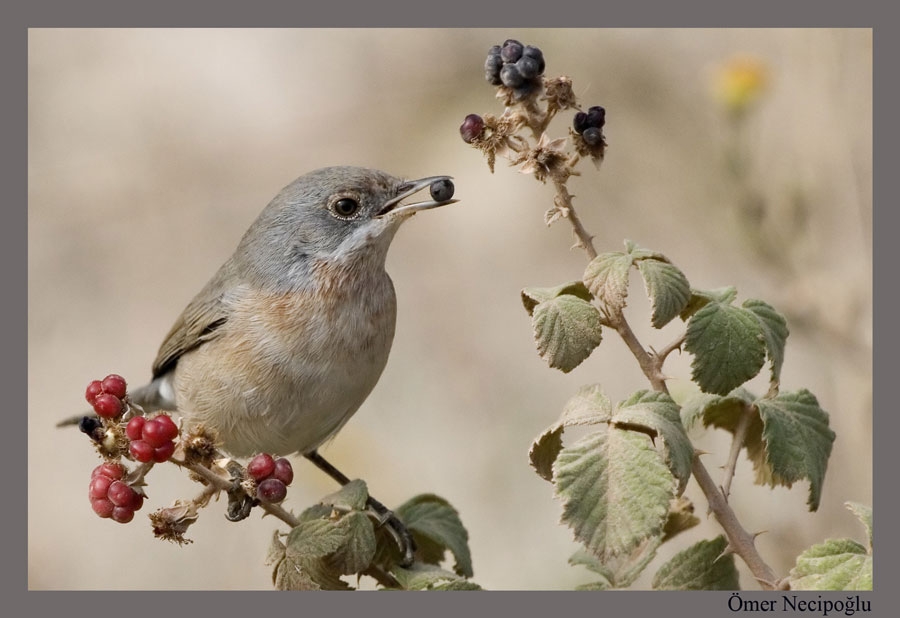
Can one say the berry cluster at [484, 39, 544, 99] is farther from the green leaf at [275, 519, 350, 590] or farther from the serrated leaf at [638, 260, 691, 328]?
the green leaf at [275, 519, 350, 590]

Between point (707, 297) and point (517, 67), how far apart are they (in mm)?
718

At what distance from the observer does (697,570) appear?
Result: 7.83 feet

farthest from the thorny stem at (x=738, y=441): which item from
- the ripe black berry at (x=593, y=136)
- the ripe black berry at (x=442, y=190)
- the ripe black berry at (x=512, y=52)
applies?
the ripe black berry at (x=442, y=190)

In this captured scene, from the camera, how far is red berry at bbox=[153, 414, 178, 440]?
7.37ft

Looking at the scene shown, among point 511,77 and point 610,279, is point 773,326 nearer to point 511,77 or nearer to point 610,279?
point 610,279

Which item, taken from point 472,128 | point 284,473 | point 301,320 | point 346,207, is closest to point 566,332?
point 472,128

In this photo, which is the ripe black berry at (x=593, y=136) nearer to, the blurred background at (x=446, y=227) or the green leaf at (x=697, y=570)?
the green leaf at (x=697, y=570)

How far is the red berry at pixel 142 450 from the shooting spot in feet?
7.33

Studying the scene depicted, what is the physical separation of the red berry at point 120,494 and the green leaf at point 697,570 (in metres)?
1.30

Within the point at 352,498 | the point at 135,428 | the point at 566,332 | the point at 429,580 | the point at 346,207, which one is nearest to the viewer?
the point at 566,332

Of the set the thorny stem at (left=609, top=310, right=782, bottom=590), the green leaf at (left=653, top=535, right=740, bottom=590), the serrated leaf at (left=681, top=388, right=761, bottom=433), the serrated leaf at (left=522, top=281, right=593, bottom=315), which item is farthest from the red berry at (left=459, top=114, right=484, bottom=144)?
the green leaf at (left=653, top=535, right=740, bottom=590)

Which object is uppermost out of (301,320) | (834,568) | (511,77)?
(301,320)

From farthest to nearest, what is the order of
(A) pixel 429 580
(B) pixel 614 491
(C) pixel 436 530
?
(C) pixel 436 530 < (A) pixel 429 580 < (B) pixel 614 491

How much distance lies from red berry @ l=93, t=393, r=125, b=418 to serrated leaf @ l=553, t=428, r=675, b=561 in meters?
1.07
